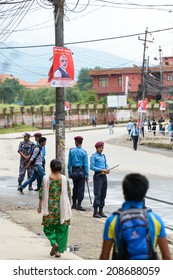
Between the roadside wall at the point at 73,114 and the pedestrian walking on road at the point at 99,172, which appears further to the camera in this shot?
A: the roadside wall at the point at 73,114

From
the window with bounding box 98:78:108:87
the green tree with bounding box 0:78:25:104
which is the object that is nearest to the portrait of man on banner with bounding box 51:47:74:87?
the window with bounding box 98:78:108:87

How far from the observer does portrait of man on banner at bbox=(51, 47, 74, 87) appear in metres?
15.8

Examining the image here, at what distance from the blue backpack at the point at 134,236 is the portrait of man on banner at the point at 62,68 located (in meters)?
10.4

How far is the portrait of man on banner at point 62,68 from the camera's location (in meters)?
15.8

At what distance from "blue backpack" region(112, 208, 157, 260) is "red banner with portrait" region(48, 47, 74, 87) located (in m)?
10.4

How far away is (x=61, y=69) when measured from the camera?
628 inches

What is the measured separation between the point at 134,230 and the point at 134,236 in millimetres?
49

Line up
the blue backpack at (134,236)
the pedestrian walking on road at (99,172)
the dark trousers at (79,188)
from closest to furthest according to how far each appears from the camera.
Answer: the blue backpack at (134,236) < the pedestrian walking on road at (99,172) < the dark trousers at (79,188)

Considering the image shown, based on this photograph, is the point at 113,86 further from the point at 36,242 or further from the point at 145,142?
the point at 36,242

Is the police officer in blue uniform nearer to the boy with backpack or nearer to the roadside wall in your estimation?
the boy with backpack

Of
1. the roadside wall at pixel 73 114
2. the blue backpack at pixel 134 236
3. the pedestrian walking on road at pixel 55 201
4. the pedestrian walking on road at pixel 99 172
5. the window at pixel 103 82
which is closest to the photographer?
the blue backpack at pixel 134 236

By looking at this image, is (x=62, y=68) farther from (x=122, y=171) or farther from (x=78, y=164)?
(x=122, y=171)

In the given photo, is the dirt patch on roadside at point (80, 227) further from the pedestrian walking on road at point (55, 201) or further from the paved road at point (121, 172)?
the pedestrian walking on road at point (55, 201)

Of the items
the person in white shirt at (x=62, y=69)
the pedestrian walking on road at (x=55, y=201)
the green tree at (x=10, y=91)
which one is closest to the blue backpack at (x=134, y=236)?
the pedestrian walking on road at (x=55, y=201)
